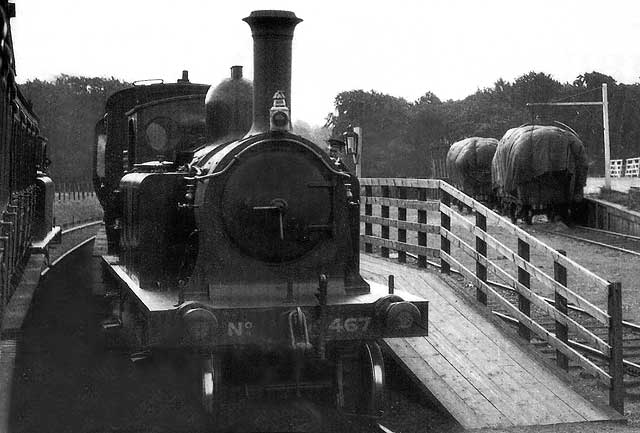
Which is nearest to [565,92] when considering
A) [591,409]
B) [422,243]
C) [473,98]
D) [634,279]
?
[473,98]

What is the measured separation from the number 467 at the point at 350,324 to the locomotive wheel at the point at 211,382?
81cm

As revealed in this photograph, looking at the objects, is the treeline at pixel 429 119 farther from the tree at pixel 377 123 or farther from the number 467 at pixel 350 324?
the number 467 at pixel 350 324

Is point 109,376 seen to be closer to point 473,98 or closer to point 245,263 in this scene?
point 245,263

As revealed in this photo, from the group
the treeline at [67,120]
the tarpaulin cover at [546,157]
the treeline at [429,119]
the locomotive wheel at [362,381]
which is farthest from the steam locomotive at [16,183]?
the treeline at [429,119]

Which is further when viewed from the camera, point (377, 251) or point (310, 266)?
point (377, 251)

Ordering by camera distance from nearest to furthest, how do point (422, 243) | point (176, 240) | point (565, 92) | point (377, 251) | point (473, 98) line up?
point (176, 240) < point (422, 243) < point (377, 251) < point (565, 92) < point (473, 98)

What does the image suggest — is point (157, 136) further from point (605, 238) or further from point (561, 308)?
point (605, 238)

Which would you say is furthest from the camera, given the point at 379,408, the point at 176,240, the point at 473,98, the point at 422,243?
the point at 473,98

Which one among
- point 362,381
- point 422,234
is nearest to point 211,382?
point 362,381

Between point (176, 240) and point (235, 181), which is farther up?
point (235, 181)

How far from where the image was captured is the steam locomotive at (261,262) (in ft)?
19.2

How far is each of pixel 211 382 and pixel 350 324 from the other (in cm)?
102

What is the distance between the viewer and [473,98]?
60.8 m

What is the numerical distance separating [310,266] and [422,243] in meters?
4.29
